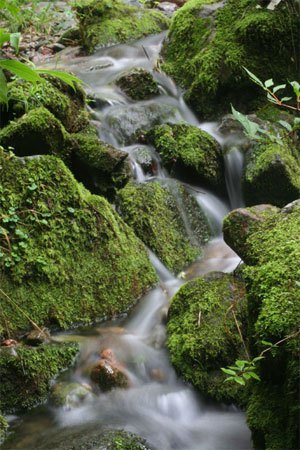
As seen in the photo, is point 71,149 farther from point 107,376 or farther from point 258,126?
point 258,126

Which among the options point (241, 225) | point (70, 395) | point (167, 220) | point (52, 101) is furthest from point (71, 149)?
point (70, 395)

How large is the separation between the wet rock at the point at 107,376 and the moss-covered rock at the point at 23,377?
267 mm

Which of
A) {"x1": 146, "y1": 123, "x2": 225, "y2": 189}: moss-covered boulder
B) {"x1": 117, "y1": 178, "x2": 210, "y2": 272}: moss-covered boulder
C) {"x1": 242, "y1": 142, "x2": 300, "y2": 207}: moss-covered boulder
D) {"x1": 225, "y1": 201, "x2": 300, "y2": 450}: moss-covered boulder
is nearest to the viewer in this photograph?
{"x1": 225, "y1": 201, "x2": 300, "y2": 450}: moss-covered boulder

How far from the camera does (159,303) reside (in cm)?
418

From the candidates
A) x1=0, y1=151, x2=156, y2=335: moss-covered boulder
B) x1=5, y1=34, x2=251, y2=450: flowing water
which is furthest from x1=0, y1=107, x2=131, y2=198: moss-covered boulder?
x1=5, y1=34, x2=251, y2=450: flowing water

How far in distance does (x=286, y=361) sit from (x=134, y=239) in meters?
2.75

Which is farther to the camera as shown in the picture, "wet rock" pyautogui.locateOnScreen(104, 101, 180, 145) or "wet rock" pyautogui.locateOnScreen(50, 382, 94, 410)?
"wet rock" pyautogui.locateOnScreen(104, 101, 180, 145)

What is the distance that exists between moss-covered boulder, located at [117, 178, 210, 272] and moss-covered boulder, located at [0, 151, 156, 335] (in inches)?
18.9

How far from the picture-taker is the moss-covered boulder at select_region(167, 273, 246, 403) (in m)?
3.12

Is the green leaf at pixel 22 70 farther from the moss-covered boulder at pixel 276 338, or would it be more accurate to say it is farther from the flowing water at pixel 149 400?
the flowing water at pixel 149 400

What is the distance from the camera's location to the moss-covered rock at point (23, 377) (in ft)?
9.41

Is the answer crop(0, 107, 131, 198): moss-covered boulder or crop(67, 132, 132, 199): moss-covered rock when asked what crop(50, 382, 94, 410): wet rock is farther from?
crop(67, 132, 132, 199): moss-covered rock

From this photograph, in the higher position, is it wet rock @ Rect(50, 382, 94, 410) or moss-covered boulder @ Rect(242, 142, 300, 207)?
wet rock @ Rect(50, 382, 94, 410)

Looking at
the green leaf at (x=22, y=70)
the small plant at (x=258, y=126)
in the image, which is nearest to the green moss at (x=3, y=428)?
the small plant at (x=258, y=126)
